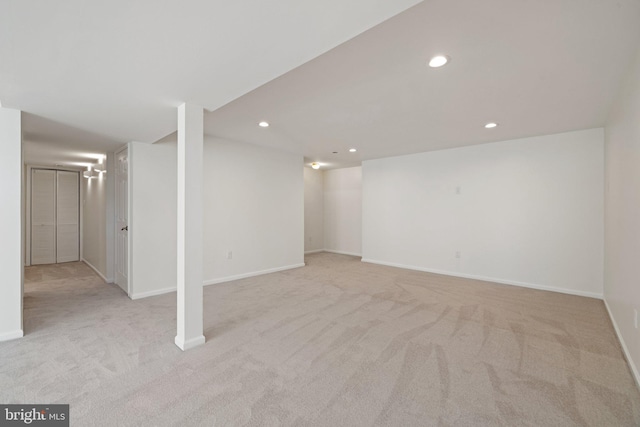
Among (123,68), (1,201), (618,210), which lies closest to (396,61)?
(123,68)

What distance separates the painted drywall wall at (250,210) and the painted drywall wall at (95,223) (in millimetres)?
2004

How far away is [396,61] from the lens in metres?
2.17

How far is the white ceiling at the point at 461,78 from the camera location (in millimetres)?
1700

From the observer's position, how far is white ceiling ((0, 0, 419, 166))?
1326 millimetres

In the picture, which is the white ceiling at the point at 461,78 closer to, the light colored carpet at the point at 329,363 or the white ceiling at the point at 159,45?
the white ceiling at the point at 159,45

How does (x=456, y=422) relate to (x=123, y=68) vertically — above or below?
below

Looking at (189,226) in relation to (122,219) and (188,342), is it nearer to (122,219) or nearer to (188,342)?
(188,342)

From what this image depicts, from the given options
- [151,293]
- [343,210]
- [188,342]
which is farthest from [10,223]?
[343,210]

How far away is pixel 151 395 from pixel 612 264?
469cm

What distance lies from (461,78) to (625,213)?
191cm

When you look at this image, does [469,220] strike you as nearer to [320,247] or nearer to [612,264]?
[612,264]

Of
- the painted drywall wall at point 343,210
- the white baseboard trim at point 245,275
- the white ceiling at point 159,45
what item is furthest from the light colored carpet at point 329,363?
the painted drywall wall at point 343,210

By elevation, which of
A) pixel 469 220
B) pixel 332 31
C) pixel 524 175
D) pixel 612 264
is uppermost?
pixel 332 31

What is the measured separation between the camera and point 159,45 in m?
1.64
